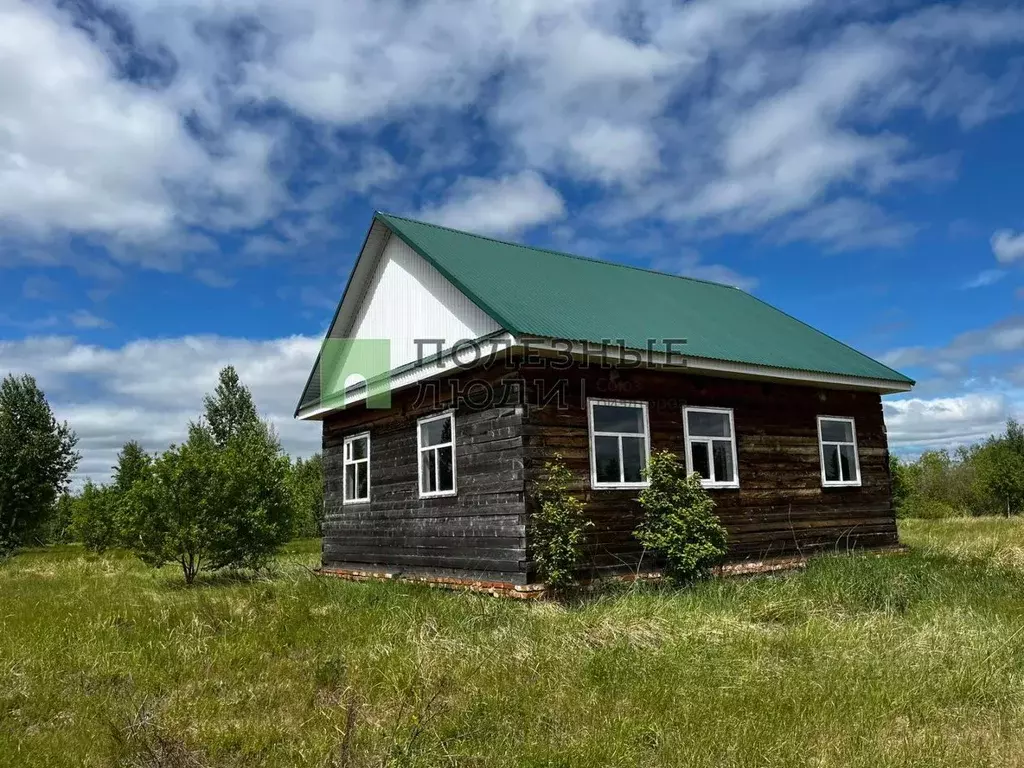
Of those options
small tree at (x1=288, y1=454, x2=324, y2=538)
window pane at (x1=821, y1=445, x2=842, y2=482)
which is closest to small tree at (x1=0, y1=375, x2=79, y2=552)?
small tree at (x1=288, y1=454, x2=324, y2=538)

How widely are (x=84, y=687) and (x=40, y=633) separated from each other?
3069 millimetres

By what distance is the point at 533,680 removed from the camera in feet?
22.1

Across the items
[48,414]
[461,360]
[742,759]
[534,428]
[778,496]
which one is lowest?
[742,759]

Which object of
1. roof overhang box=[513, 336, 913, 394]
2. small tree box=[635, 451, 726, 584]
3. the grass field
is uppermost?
roof overhang box=[513, 336, 913, 394]

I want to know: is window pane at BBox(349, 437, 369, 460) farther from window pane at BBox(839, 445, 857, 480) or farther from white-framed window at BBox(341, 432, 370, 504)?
window pane at BBox(839, 445, 857, 480)

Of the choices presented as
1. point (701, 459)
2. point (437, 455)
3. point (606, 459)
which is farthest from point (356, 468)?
point (701, 459)

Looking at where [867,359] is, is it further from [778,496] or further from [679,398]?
[679,398]

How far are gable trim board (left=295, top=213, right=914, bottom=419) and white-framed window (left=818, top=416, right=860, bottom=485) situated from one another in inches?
33.7

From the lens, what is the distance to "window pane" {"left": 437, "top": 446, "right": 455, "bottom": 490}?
508 inches

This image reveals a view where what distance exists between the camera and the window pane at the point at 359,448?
50.9 ft

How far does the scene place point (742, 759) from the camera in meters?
4.97

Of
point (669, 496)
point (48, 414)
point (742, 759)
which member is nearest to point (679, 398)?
point (669, 496)

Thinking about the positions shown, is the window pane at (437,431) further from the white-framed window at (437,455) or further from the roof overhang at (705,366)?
the roof overhang at (705,366)

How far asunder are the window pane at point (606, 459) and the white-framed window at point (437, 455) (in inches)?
92.4
